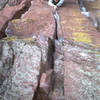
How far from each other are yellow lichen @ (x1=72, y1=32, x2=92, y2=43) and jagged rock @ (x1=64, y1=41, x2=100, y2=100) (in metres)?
0.33

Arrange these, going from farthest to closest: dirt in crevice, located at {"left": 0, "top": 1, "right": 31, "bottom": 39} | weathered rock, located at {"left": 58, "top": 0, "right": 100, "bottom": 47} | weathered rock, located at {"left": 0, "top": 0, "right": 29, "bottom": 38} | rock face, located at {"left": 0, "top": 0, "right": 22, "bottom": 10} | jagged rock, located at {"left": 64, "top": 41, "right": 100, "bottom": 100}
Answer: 1. rock face, located at {"left": 0, "top": 0, "right": 22, "bottom": 10}
2. weathered rock, located at {"left": 0, "top": 0, "right": 29, "bottom": 38}
3. dirt in crevice, located at {"left": 0, "top": 1, "right": 31, "bottom": 39}
4. weathered rock, located at {"left": 58, "top": 0, "right": 100, "bottom": 47}
5. jagged rock, located at {"left": 64, "top": 41, "right": 100, "bottom": 100}

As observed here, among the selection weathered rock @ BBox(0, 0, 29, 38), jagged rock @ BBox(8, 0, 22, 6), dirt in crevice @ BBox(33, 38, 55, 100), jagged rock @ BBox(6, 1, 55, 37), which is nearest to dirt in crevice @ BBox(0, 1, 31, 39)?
weathered rock @ BBox(0, 0, 29, 38)

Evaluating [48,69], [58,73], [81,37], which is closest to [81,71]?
Answer: [58,73]

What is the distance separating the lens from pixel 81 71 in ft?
11.4

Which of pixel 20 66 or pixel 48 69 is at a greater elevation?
pixel 20 66

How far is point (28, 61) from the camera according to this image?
3711 mm

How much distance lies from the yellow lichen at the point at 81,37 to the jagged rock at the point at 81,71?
0.33 meters

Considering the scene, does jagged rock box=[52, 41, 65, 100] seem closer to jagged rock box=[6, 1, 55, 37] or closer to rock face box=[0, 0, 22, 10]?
jagged rock box=[6, 1, 55, 37]

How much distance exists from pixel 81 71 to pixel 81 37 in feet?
3.87

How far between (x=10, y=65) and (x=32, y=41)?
0.79 m

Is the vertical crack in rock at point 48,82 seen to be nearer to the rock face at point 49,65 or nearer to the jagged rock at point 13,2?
the rock face at point 49,65

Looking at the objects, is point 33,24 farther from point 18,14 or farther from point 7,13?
point 7,13

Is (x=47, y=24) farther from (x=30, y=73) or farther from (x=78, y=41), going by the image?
(x=30, y=73)

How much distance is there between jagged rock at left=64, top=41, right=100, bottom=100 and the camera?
10.7ft
